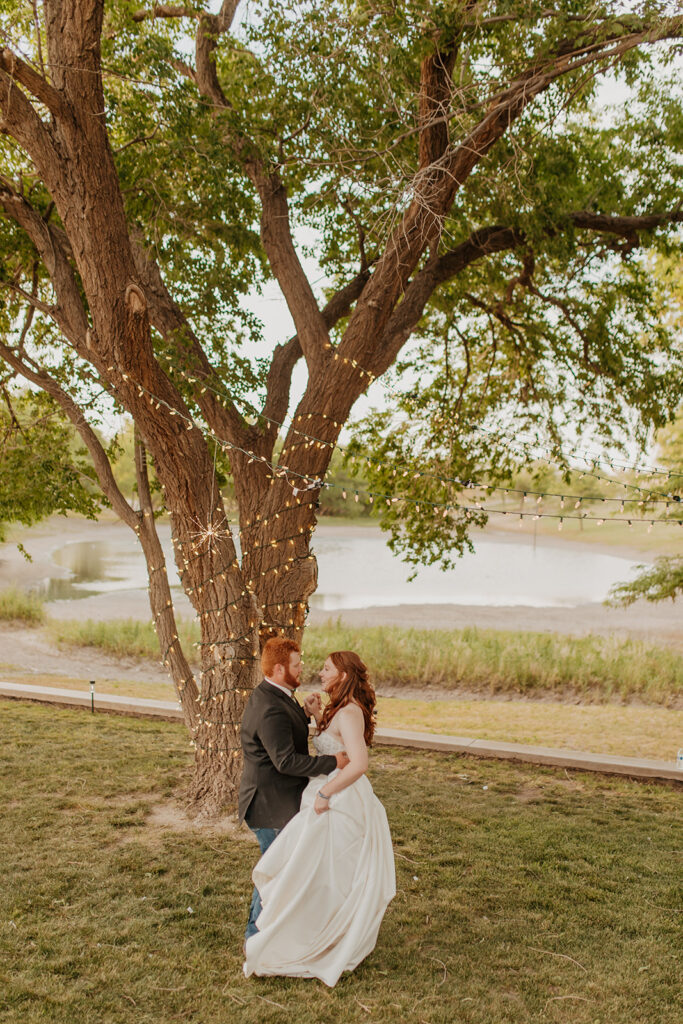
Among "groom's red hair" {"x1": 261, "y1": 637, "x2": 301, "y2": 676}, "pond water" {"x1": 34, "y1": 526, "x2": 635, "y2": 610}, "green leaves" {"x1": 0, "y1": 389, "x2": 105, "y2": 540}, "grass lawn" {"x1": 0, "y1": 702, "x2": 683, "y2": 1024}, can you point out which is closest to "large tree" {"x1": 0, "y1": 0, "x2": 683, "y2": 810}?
"green leaves" {"x1": 0, "y1": 389, "x2": 105, "y2": 540}

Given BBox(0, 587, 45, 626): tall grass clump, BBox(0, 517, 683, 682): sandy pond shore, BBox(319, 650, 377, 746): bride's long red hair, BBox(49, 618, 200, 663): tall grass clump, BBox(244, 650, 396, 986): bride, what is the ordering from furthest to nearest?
BBox(0, 587, 45, 626): tall grass clump → BBox(49, 618, 200, 663): tall grass clump → BBox(0, 517, 683, 682): sandy pond shore → BBox(319, 650, 377, 746): bride's long red hair → BBox(244, 650, 396, 986): bride

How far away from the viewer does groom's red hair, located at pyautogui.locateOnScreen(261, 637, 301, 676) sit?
3645 millimetres

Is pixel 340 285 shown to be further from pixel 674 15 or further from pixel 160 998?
pixel 160 998

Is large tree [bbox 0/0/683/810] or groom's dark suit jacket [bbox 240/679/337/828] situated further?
large tree [bbox 0/0/683/810]

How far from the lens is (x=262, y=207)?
616 cm

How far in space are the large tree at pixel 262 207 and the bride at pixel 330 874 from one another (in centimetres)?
215

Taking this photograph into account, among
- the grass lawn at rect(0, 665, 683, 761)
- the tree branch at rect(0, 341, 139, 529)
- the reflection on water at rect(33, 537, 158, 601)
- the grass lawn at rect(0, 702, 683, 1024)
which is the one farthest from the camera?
the reflection on water at rect(33, 537, 158, 601)

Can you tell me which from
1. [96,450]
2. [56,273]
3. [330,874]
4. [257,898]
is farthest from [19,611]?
[330,874]

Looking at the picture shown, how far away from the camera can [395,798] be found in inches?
240

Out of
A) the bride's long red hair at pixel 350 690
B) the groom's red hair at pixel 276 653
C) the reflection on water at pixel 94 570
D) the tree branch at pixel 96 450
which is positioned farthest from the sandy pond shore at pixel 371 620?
the bride's long red hair at pixel 350 690

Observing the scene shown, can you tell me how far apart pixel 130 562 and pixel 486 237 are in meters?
26.0

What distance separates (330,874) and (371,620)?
15.2 meters

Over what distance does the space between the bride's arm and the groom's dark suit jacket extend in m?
0.08

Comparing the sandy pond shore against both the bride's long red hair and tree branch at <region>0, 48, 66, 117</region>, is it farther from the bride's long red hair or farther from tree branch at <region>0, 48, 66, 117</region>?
the bride's long red hair
